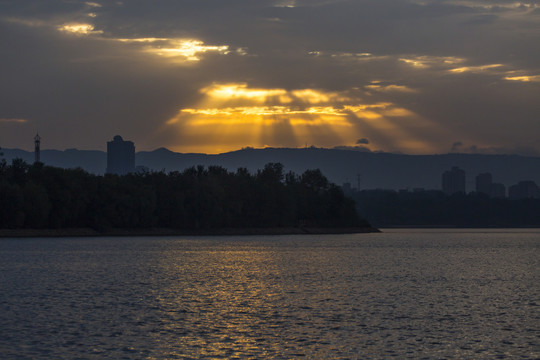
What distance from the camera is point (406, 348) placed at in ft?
125

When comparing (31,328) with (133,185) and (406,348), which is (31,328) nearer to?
(406,348)

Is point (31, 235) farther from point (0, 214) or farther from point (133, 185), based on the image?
point (133, 185)

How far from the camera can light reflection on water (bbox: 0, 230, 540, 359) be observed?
1485 inches

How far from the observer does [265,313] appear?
50.8 meters

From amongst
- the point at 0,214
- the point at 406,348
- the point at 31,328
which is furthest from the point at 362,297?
the point at 0,214

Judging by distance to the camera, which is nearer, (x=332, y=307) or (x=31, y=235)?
(x=332, y=307)

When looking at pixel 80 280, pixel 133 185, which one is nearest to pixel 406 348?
pixel 80 280

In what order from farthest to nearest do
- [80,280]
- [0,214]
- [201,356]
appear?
[0,214]
[80,280]
[201,356]

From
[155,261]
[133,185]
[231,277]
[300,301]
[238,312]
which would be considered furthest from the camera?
[133,185]

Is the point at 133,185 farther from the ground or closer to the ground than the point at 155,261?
farther from the ground

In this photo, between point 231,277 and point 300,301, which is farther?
point 231,277

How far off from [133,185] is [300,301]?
146311mm

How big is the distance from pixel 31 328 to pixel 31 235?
136887 mm

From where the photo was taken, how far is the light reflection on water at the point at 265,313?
124ft
